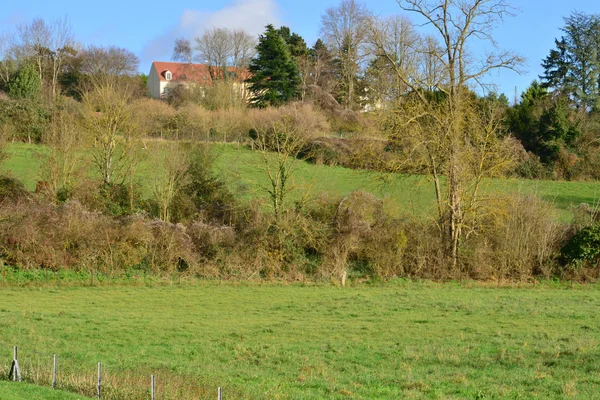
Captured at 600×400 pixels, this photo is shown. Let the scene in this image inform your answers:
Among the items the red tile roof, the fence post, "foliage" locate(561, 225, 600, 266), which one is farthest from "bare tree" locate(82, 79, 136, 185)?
the red tile roof

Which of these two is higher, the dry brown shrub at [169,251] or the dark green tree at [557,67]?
the dark green tree at [557,67]

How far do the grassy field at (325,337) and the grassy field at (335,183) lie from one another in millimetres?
8075

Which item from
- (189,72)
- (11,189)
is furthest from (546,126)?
(189,72)

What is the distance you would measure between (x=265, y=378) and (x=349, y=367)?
2338 mm

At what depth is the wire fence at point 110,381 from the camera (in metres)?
11.4

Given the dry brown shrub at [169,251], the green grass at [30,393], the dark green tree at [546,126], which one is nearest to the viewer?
the green grass at [30,393]

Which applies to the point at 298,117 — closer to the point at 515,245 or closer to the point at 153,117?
the point at 153,117

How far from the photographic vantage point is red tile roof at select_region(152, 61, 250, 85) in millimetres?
80963

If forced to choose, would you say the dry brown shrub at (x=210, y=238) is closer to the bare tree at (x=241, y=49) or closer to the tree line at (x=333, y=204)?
the tree line at (x=333, y=204)

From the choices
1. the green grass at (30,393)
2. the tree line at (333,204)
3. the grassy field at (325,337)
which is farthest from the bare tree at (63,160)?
the green grass at (30,393)

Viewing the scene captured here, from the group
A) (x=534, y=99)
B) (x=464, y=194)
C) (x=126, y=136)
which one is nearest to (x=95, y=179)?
(x=126, y=136)

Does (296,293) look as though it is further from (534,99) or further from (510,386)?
(534,99)

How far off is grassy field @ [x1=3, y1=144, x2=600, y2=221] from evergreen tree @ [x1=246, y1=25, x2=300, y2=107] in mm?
17451

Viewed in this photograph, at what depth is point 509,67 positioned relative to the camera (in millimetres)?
34625
